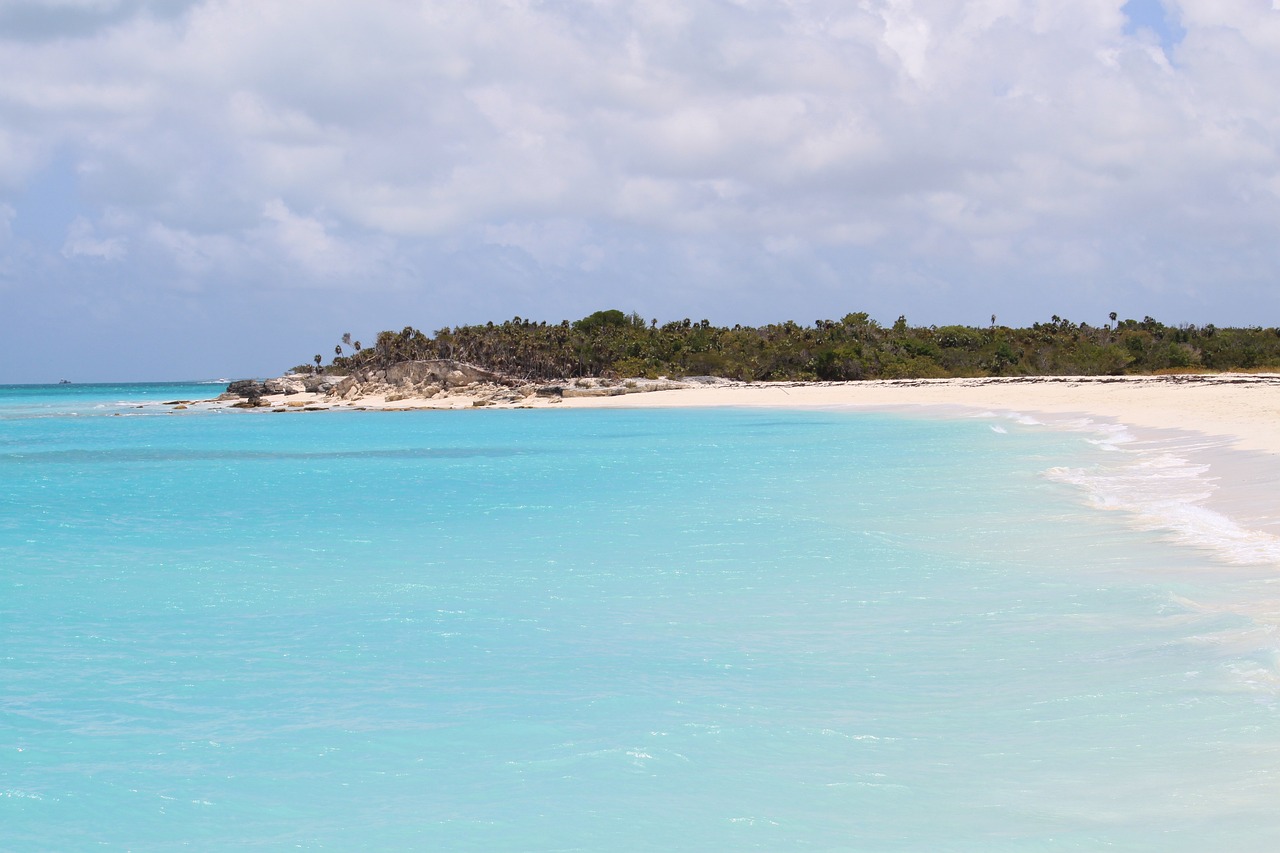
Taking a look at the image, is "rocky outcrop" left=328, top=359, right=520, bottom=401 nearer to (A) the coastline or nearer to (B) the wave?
(A) the coastline

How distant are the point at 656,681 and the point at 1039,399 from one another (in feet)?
148

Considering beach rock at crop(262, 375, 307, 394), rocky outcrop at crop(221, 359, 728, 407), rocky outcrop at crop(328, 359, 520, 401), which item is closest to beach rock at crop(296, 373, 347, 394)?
rocky outcrop at crop(221, 359, 728, 407)

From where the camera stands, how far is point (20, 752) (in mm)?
6285

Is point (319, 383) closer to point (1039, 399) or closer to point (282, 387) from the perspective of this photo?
point (282, 387)

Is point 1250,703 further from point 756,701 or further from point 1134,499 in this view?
point 1134,499

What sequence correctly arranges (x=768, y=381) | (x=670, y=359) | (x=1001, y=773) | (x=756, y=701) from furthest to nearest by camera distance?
1. (x=670, y=359)
2. (x=768, y=381)
3. (x=756, y=701)
4. (x=1001, y=773)

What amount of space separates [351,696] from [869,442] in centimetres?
2408

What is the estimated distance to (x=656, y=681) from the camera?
23.6ft

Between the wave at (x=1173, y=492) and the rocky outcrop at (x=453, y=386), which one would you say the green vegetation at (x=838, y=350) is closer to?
the rocky outcrop at (x=453, y=386)

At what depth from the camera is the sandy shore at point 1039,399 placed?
27.3 meters

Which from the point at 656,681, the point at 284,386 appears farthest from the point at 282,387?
the point at 656,681

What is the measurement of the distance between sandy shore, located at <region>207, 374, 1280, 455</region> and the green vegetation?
8.14 meters

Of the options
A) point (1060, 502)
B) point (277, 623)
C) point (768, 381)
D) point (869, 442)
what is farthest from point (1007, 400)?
point (277, 623)

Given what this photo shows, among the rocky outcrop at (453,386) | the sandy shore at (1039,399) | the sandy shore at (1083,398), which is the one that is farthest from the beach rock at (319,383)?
the sandy shore at (1083,398)
